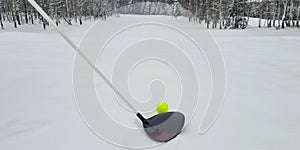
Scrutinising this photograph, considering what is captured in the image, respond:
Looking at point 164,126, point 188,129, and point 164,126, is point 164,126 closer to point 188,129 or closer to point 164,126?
point 164,126

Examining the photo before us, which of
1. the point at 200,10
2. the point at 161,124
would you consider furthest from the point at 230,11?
the point at 161,124

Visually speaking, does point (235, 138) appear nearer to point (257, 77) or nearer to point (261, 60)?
point (257, 77)

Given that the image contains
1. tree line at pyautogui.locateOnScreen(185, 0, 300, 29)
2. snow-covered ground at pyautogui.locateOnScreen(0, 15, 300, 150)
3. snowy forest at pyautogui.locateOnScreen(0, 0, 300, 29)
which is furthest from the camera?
tree line at pyautogui.locateOnScreen(185, 0, 300, 29)

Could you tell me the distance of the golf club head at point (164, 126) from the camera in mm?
1410

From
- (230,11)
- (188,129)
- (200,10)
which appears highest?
(200,10)

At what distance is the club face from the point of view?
1410 millimetres

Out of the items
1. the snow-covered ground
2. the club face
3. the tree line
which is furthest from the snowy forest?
the club face

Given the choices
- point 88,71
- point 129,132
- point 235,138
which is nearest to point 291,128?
point 235,138

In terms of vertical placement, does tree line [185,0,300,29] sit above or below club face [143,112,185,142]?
above

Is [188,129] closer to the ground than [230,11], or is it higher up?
closer to the ground

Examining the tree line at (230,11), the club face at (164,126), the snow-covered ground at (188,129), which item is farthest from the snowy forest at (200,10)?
the club face at (164,126)

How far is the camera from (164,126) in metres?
1.46

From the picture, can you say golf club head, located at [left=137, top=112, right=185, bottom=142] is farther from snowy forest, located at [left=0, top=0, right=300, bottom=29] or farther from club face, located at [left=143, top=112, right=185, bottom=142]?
snowy forest, located at [left=0, top=0, right=300, bottom=29]

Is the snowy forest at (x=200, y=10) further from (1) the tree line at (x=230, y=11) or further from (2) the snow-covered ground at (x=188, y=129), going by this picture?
(2) the snow-covered ground at (x=188, y=129)
